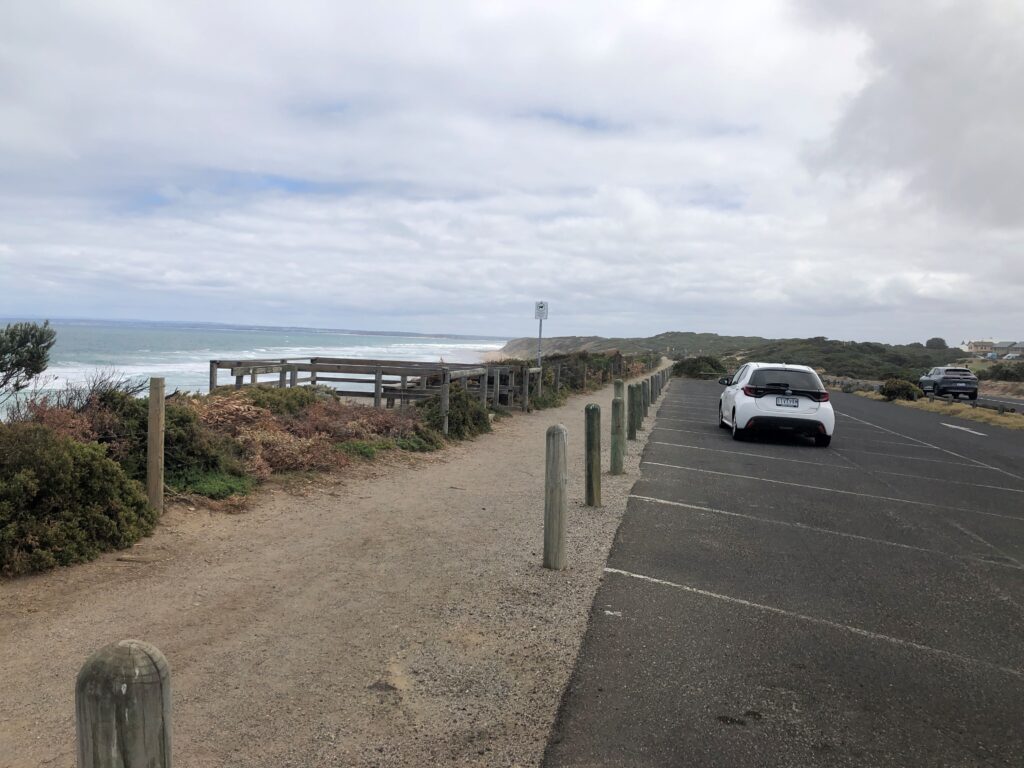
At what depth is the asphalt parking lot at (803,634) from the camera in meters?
3.34

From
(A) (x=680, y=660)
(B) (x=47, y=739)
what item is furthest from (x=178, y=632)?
(A) (x=680, y=660)

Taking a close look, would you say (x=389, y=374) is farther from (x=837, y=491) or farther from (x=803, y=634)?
(x=803, y=634)

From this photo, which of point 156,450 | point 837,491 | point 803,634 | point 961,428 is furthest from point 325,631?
point 961,428

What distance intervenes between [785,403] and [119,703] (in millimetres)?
13961

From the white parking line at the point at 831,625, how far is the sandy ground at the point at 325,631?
1.44 ft

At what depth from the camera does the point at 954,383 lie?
35719mm

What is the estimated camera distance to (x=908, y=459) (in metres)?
13.4

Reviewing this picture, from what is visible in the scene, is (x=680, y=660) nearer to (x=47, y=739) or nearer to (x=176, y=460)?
(x=47, y=739)

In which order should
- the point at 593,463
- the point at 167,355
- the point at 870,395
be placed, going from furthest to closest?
the point at 167,355 → the point at 870,395 → the point at 593,463

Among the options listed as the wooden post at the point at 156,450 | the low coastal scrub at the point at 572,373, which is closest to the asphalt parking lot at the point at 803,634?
the wooden post at the point at 156,450

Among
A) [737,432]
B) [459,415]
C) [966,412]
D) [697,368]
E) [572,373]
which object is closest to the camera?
[459,415]

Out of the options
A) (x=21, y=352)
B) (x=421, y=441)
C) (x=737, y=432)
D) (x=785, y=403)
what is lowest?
(x=737, y=432)

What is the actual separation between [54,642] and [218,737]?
1.61m

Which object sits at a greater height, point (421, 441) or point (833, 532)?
point (421, 441)
